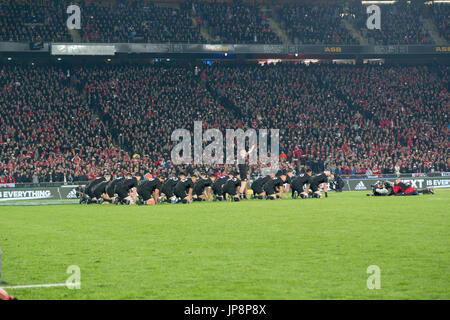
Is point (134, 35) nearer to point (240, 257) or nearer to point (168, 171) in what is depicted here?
point (168, 171)

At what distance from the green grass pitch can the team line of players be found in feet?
31.2

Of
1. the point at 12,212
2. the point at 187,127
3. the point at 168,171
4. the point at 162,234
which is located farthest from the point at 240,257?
the point at 187,127

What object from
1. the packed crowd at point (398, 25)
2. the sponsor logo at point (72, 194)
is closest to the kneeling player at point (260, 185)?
the sponsor logo at point (72, 194)

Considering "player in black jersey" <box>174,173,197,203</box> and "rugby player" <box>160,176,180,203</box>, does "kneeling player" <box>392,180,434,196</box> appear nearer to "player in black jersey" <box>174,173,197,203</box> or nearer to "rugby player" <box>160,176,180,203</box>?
"player in black jersey" <box>174,173,197,203</box>

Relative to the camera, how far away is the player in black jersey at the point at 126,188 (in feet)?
105

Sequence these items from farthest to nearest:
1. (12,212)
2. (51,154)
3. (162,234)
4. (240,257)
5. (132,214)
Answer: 1. (51,154)
2. (12,212)
3. (132,214)
4. (162,234)
5. (240,257)

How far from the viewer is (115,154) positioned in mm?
48500

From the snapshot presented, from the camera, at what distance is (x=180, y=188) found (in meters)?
33.1

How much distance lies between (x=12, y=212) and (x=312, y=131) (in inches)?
1282

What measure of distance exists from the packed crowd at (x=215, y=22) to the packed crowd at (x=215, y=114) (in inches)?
114

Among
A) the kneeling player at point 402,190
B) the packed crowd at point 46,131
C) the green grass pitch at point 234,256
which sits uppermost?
the packed crowd at point 46,131

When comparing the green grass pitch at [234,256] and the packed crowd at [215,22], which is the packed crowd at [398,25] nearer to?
the packed crowd at [215,22]

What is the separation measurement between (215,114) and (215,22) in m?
12.3

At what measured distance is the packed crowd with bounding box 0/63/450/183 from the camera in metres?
47.9
